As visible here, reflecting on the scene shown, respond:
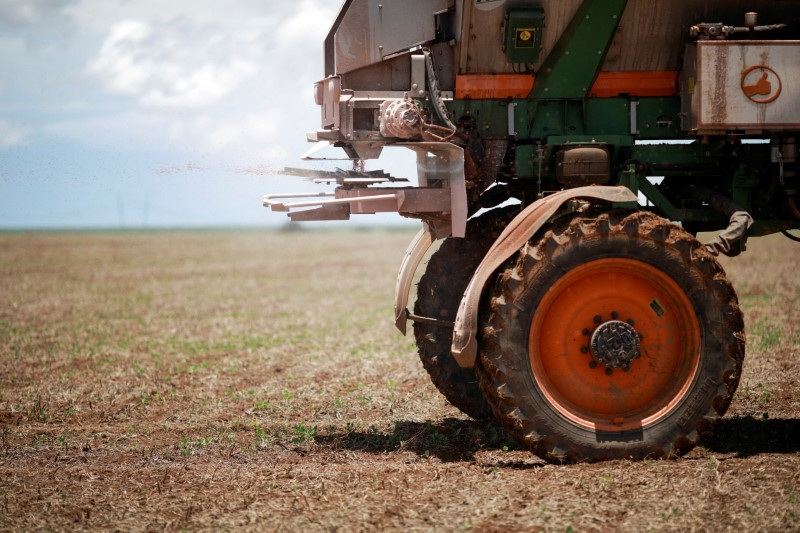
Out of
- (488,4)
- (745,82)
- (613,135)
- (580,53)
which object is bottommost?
(613,135)

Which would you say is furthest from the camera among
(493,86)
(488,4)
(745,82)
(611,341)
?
(493,86)

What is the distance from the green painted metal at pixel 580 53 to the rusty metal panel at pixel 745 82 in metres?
0.71

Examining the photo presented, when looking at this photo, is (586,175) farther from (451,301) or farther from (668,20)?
(451,301)

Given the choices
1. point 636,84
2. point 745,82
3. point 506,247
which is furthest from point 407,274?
point 745,82

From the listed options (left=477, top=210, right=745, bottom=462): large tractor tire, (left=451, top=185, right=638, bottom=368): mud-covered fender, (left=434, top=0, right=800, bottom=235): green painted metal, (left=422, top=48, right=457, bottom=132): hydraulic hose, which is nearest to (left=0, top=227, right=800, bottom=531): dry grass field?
(left=477, top=210, right=745, bottom=462): large tractor tire

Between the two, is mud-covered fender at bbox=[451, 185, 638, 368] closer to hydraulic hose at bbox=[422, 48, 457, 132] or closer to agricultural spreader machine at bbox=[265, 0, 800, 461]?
agricultural spreader machine at bbox=[265, 0, 800, 461]

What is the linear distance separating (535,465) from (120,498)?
2.88 m

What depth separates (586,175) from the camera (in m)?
6.50

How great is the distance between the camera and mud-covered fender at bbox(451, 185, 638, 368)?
5.93m

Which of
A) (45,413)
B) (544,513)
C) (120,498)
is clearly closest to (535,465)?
(544,513)

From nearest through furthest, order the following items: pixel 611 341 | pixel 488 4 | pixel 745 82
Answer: pixel 611 341 → pixel 745 82 → pixel 488 4

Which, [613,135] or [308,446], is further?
[308,446]

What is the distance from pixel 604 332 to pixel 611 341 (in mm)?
78

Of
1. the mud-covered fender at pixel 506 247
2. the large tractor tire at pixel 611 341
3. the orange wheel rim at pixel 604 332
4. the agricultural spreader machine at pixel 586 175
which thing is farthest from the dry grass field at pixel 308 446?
the mud-covered fender at pixel 506 247
